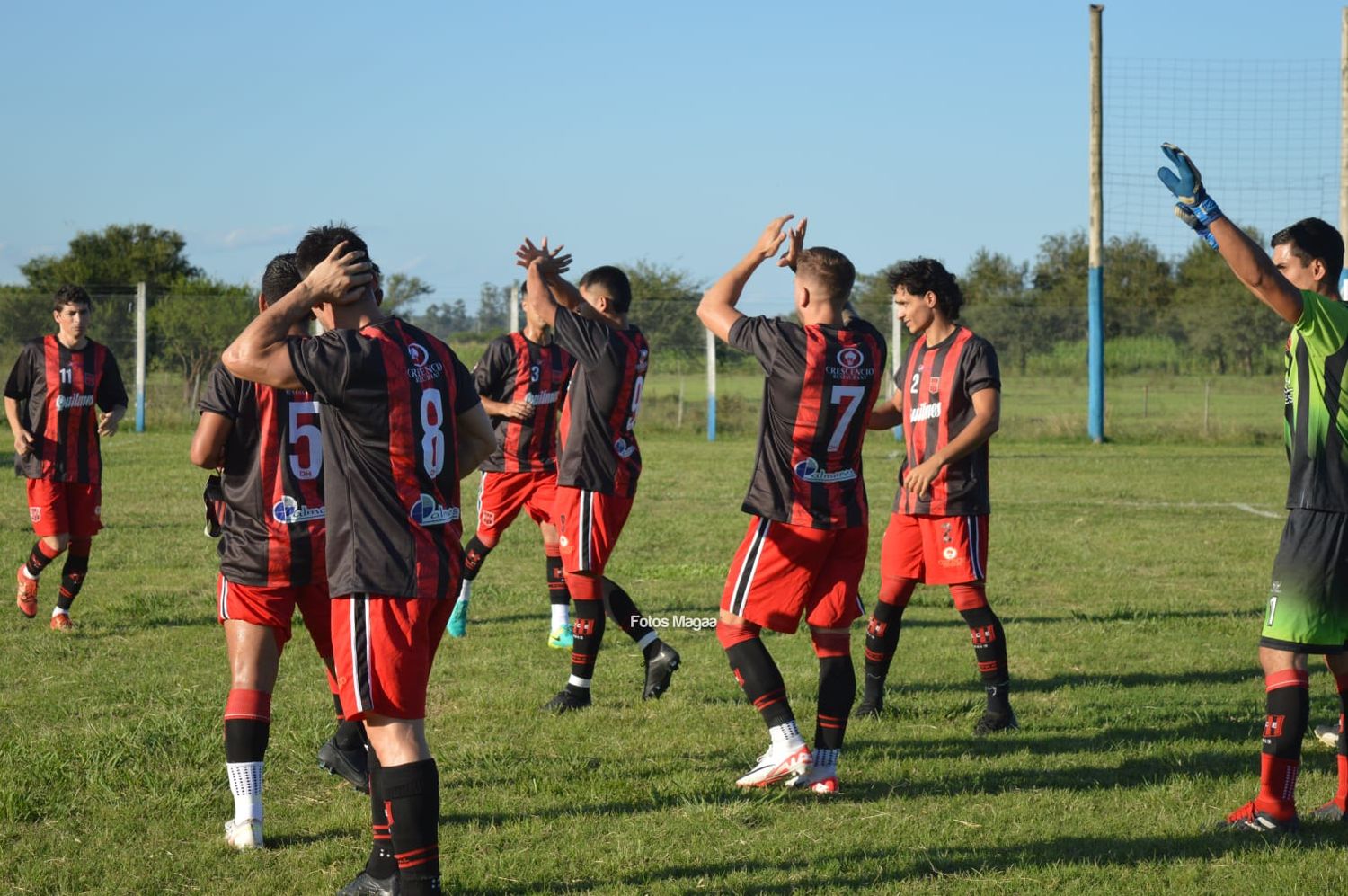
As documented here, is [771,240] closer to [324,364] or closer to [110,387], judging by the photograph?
[324,364]

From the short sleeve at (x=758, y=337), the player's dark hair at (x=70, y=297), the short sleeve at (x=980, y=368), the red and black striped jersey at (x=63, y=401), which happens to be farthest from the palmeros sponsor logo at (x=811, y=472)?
the player's dark hair at (x=70, y=297)

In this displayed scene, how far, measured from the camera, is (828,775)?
5156 mm

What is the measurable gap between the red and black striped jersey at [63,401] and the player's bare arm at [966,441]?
17.7 feet

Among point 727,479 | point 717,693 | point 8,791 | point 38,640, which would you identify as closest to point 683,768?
point 717,693

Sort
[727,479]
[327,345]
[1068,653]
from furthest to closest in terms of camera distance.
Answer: [727,479] < [1068,653] < [327,345]

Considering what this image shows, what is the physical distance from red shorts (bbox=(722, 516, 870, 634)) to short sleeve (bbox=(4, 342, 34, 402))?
5.60m

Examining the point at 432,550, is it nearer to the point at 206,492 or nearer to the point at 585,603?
the point at 206,492

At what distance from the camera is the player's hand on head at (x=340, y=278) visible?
11.9 feet

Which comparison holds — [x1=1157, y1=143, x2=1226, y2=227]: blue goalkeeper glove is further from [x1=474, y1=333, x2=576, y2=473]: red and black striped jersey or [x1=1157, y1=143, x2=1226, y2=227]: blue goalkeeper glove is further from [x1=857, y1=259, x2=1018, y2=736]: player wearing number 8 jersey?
[x1=474, y1=333, x2=576, y2=473]: red and black striped jersey

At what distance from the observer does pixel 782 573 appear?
5207 mm

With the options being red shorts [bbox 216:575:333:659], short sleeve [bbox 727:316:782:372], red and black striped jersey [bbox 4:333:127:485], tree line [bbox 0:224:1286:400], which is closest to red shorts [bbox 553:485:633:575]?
short sleeve [bbox 727:316:782:372]

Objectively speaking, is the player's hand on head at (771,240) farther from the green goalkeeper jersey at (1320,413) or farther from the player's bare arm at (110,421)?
the player's bare arm at (110,421)

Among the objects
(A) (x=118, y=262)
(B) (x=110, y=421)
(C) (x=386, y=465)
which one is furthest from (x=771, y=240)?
(A) (x=118, y=262)

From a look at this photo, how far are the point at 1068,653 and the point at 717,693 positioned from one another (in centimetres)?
231
